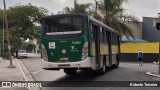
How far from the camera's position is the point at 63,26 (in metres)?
17.8

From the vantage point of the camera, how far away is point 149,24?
2591 inches

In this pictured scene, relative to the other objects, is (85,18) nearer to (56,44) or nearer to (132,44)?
(56,44)

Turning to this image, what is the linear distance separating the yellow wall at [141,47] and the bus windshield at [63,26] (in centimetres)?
2729

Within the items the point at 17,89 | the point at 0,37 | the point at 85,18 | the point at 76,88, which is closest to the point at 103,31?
the point at 85,18

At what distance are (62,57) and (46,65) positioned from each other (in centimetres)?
88

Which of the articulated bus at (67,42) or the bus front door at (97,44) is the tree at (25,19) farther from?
the articulated bus at (67,42)

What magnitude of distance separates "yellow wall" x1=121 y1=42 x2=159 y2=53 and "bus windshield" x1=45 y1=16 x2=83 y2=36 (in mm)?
27289

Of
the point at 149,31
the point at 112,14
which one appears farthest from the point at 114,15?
the point at 149,31

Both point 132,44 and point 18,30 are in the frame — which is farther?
point 18,30

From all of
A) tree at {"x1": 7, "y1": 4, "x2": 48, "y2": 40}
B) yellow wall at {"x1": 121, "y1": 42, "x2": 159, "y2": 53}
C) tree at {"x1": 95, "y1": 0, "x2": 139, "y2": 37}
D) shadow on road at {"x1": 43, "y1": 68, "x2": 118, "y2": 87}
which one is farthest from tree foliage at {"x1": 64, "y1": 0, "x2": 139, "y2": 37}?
tree at {"x1": 7, "y1": 4, "x2": 48, "y2": 40}

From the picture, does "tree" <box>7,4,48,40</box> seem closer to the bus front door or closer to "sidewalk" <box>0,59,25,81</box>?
"sidewalk" <box>0,59,25,81</box>

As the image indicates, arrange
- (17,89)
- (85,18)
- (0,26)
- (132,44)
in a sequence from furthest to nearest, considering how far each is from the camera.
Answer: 1. (0,26)
2. (132,44)
3. (85,18)
4. (17,89)

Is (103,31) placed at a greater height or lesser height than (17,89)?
greater

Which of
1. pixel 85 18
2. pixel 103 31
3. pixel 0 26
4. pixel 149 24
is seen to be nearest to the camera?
pixel 85 18
